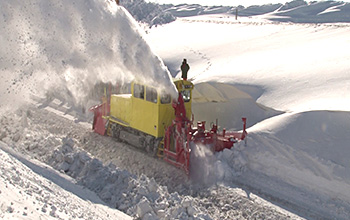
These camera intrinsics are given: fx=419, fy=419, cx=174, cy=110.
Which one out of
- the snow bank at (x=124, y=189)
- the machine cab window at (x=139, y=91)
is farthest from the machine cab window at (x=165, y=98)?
the snow bank at (x=124, y=189)

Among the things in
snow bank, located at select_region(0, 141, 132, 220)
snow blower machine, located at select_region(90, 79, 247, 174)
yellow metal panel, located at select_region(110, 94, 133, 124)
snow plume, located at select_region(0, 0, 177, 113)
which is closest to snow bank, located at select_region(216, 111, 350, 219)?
snow blower machine, located at select_region(90, 79, 247, 174)

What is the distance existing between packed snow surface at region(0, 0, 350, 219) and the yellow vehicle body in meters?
0.51

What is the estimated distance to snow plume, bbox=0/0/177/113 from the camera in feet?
38.8

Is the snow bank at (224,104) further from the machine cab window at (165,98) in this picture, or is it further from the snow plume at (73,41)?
the snow plume at (73,41)

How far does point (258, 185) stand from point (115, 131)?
5.73 m

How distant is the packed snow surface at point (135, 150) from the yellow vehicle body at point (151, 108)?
0.51 meters

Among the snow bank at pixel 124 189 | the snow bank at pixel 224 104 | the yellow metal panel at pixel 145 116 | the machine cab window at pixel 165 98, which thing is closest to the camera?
the snow bank at pixel 124 189

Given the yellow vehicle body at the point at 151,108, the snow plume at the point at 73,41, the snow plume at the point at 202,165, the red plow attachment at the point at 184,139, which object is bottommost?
the snow plume at the point at 202,165

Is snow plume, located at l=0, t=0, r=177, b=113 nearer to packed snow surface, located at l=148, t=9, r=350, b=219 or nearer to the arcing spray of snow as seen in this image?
the arcing spray of snow

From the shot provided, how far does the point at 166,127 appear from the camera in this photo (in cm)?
1257

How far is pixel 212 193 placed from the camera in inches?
425

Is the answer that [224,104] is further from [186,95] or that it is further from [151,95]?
[151,95]

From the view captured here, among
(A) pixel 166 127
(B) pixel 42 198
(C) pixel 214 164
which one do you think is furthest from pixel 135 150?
(B) pixel 42 198

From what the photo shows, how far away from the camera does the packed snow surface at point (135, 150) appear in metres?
8.98
